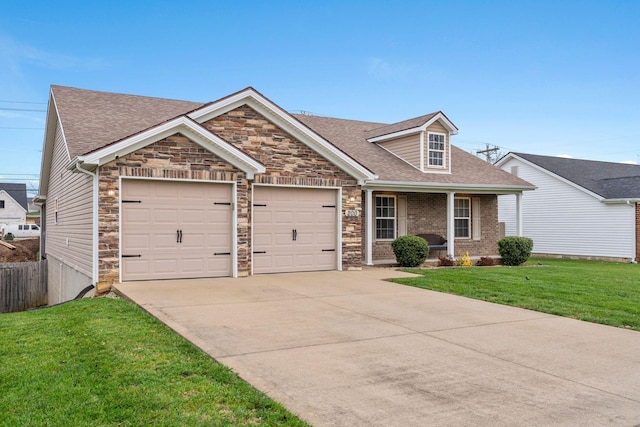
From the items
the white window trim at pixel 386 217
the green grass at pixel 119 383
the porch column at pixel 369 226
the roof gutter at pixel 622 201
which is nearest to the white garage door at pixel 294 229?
the porch column at pixel 369 226

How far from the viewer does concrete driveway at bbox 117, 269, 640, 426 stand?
4105 millimetres

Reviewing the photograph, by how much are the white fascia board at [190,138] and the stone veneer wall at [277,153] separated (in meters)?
0.75

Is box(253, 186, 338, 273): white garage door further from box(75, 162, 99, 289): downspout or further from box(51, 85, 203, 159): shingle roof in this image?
box(51, 85, 203, 159): shingle roof

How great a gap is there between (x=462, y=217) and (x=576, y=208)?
7910mm

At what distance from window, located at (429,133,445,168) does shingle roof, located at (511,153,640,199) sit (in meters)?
9.36

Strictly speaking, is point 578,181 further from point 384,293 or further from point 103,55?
point 103,55

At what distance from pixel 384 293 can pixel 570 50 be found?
660 inches

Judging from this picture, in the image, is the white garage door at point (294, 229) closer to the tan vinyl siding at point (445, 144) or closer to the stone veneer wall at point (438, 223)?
the stone veneer wall at point (438, 223)

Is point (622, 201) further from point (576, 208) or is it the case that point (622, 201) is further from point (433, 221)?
point (433, 221)

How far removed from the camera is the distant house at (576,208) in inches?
899

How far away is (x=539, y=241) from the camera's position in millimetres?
26375

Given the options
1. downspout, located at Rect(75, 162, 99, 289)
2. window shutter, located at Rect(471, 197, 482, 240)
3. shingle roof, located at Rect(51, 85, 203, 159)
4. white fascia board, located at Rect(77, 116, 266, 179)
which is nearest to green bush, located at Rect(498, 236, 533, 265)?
window shutter, located at Rect(471, 197, 482, 240)

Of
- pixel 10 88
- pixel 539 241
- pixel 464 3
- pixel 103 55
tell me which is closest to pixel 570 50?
pixel 464 3

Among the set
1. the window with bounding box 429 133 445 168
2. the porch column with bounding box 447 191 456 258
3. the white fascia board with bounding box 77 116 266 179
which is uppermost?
the window with bounding box 429 133 445 168
